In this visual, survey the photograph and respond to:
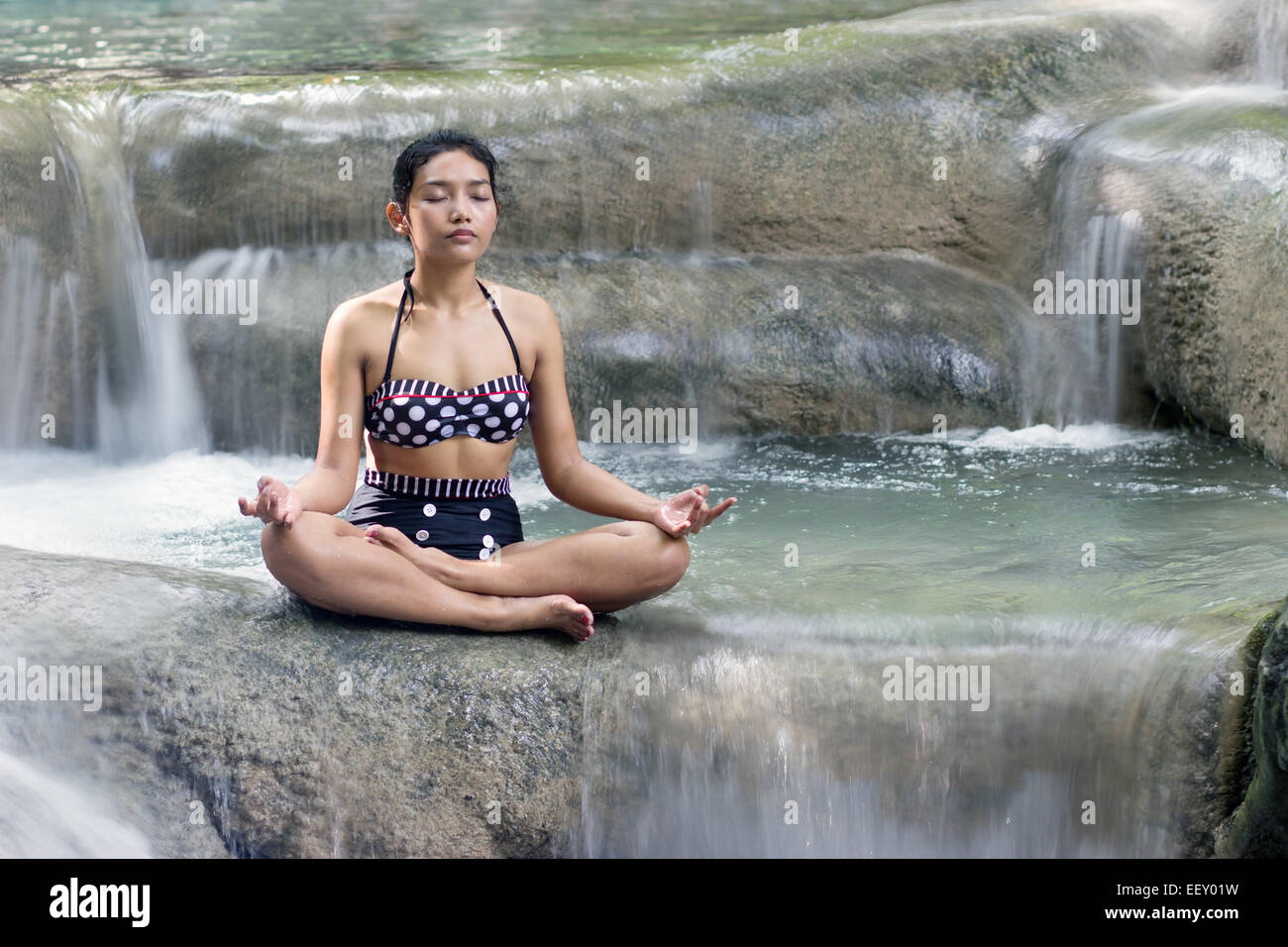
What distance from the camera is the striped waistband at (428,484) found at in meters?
3.67

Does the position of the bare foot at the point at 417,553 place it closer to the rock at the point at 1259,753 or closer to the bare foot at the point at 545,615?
the bare foot at the point at 545,615

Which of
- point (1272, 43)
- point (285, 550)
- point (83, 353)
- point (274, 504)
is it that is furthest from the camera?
point (1272, 43)

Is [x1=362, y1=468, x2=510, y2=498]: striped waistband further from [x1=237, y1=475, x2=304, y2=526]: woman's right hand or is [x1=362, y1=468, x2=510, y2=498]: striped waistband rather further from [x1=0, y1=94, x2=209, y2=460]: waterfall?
[x1=0, y1=94, x2=209, y2=460]: waterfall

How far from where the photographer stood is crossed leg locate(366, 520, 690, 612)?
356 centimetres

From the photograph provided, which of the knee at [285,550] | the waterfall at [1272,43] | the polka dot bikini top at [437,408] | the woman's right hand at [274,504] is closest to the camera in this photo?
the woman's right hand at [274,504]

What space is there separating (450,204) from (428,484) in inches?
26.1

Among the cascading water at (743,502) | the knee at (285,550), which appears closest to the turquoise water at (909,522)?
the cascading water at (743,502)

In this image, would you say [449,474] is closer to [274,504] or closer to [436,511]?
[436,511]

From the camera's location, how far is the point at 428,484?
367cm

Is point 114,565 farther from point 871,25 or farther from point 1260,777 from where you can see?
point 871,25

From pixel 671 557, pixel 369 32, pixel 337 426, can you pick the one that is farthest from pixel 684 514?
pixel 369 32

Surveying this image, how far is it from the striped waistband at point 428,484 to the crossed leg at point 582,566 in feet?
0.49
